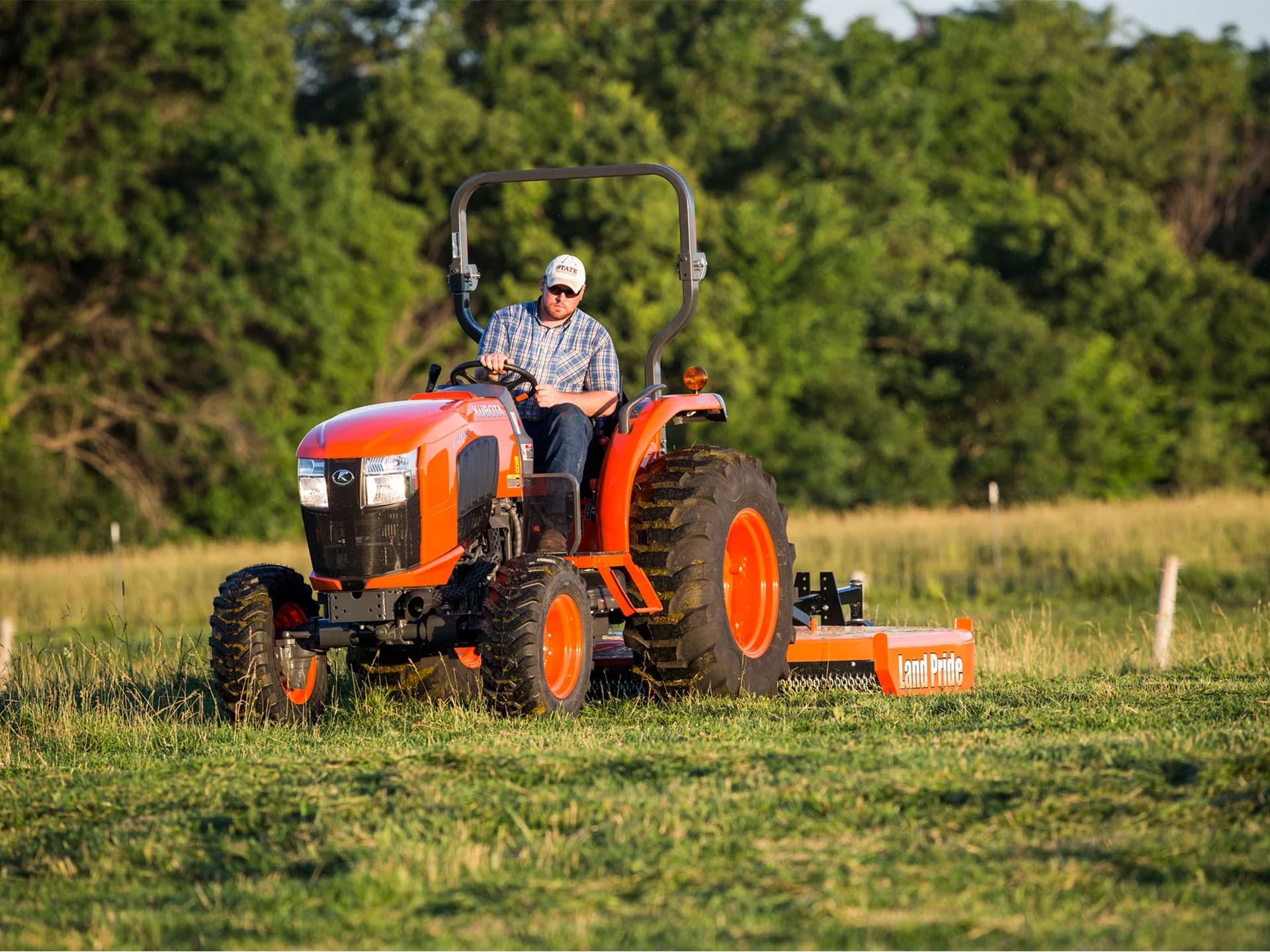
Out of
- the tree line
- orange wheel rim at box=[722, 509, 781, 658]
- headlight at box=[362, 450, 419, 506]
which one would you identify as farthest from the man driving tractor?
the tree line

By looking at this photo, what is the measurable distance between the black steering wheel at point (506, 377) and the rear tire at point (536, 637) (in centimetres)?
106

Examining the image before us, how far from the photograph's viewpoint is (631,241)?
3700 centimetres

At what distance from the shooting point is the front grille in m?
8.21

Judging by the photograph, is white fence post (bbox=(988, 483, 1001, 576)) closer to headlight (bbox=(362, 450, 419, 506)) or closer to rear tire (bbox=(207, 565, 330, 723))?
rear tire (bbox=(207, 565, 330, 723))

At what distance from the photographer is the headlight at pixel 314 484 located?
8.30 meters

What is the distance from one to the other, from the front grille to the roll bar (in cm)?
156

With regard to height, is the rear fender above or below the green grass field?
above

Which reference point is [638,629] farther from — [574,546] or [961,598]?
[961,598]

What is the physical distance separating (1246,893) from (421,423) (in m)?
4.41

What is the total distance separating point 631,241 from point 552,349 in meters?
27.9

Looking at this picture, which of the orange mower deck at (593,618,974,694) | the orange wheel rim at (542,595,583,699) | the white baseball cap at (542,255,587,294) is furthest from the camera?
the orange mower deck at (593,618,974,694)

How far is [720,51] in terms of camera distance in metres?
46.2

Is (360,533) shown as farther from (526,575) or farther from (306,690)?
(306,690)

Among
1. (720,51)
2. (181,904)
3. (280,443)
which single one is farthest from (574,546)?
(720,51)
